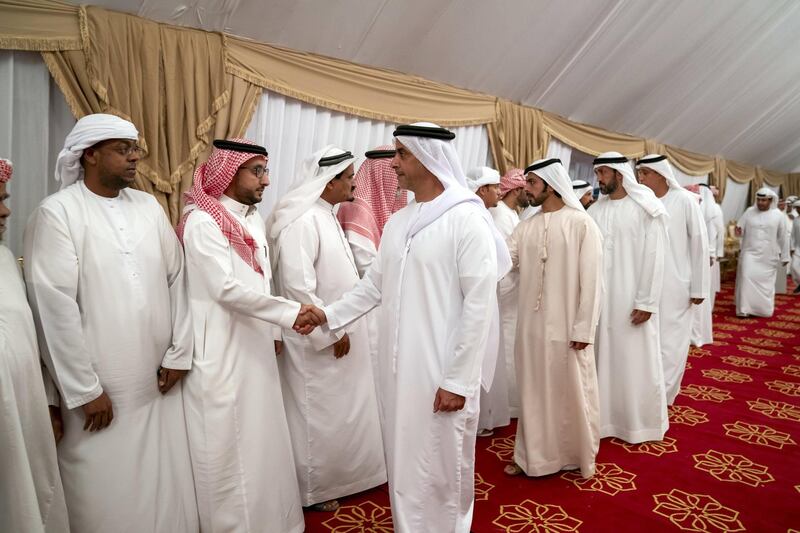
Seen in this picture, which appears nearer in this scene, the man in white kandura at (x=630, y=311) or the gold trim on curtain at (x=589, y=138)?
the man in white kandura at (x=630, y=311)

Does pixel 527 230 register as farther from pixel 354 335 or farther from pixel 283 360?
pixel 283 360

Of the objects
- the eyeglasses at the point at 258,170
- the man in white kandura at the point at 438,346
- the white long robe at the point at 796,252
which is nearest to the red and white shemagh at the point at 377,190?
the eyeglasses at the point at 258,170

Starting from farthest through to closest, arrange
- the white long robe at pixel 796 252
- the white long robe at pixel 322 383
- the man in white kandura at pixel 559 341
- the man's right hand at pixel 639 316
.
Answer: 1. the white long robe at pixel 796 252
2. the man's right hand at pixel 639 316
3. the man in white kandura at pixel 559 341
4. the white long robe at pixel 322 383

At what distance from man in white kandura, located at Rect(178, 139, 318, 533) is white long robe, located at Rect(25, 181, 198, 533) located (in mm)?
84

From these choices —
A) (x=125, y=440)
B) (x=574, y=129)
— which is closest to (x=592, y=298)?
(x=125, y=440)

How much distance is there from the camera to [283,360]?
2.63m

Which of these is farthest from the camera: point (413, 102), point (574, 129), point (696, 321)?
point (574, 129)

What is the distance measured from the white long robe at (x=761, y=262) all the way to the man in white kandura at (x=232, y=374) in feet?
22.9

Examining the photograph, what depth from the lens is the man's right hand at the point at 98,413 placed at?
186 cm

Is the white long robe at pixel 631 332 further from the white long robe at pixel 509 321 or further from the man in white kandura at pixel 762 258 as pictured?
the man in white kandura at pixel 762 258

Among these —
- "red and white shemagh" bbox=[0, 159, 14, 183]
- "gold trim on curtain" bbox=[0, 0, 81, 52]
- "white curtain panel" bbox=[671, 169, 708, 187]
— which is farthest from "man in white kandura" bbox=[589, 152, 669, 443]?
"white curtain panel" bbox=[671, 169, 708, 187]

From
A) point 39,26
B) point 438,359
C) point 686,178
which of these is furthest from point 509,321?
point 686,178

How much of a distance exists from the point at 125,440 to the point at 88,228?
78cm

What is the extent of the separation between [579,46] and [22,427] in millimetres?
5315
